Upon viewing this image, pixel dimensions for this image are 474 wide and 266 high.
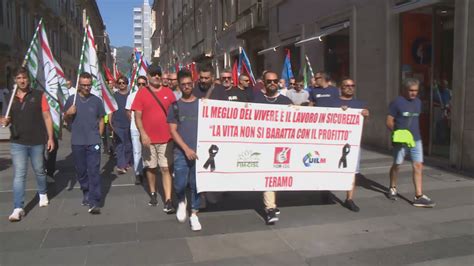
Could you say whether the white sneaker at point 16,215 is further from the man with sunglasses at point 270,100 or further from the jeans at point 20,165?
the man with sunglasses at point 270,100

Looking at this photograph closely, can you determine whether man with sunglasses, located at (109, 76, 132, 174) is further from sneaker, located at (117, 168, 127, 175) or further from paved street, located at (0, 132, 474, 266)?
paved street, located at (0, 132, 474, 266)

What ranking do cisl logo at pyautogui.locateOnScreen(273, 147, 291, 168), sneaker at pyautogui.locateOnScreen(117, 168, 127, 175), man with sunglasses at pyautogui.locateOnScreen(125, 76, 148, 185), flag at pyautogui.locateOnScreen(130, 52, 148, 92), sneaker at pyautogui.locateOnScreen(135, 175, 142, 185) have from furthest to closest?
1. flag at pyautogui.locateOnScreen(130, 52, 148, 92)
2. sneaker at pyautogui.locateOnScreen(117, 168, 127, 175)
3. sneaker at pyautogui.locateOnScreen(135, 175, 142, 185)
4. man with sunglasses at pyautogui.locateOnScreen(125, 76, 148, 185)
5. cisl logo at pyautogui.locateOnScreen(273, 147, 291, 168)

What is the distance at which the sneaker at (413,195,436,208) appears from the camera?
241 inches

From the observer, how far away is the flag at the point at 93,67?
Result: 7121 mm

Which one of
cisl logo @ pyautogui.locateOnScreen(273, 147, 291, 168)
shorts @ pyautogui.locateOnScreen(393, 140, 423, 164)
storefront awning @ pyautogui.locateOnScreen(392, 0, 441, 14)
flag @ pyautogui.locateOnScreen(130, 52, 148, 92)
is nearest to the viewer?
cisl logo @ pyautogui.locateOnScreen(273, 147, 291, 168)

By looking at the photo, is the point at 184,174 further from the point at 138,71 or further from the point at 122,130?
the point at 138,71

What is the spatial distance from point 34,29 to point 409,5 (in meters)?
27.9

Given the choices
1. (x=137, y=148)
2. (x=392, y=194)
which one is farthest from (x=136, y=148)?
(x=392, y=194)

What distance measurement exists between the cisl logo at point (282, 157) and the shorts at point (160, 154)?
139 cm

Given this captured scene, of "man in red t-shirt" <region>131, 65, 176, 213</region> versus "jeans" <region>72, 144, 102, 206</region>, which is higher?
"man in red t-shirt" <region>131, 65, 176, 213</region>

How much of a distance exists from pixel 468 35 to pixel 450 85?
5.11 feet

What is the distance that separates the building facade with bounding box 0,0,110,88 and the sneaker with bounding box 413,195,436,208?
69.5ft

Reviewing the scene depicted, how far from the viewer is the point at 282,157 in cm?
568

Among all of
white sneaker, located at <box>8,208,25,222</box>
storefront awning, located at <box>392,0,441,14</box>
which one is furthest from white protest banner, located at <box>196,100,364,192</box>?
storefront awning, located at <box>392,0,441,14</box>
